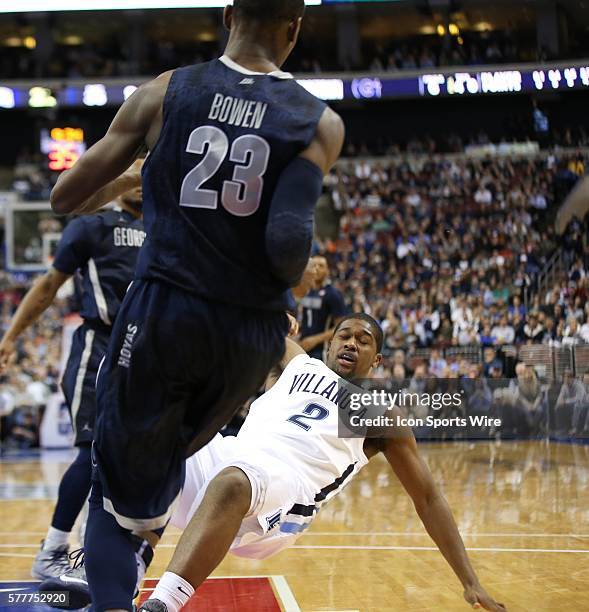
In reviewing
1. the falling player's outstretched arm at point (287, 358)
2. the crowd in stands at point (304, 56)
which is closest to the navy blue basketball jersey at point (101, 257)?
the falling player's outstretched arm at point (287, 358)

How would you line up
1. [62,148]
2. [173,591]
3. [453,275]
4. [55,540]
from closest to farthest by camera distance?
[173,591]
[55,540]
[453,275]
[62,148]

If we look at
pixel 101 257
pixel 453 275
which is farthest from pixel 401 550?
pixel 453 275

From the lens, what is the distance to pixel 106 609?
7.86ft

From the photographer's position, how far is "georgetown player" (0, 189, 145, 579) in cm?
463

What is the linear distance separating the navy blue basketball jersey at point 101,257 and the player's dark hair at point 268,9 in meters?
2.44

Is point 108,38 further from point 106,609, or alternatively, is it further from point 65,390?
point 106,609

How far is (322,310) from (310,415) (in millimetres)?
4547

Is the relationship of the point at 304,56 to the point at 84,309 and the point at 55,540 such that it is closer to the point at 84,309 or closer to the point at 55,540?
the point at 84,309

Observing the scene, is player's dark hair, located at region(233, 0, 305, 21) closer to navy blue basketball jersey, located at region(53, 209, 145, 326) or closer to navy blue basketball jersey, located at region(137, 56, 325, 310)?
navy blue basketball jersey, located at region(137, 56, 325, 310)

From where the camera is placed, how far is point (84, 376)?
4.86 metres

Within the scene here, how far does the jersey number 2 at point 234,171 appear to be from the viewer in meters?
2.35

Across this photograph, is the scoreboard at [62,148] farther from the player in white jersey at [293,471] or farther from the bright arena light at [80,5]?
the player in white jersey at [293,471]

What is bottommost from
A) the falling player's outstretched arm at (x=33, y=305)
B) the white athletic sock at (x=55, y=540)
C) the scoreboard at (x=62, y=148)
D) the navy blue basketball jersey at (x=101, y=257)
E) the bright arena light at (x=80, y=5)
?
the white athletic sock at (x=55, y=540)

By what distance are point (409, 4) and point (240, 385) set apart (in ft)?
75.7
